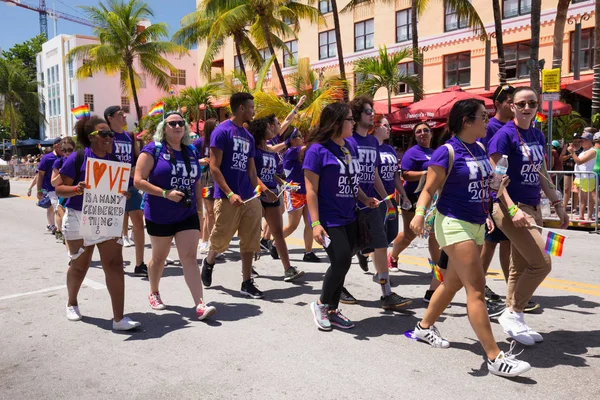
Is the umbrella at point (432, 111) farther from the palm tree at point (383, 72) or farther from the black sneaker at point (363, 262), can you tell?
the black sneaker at point (363, 262)

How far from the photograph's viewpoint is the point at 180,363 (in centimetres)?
406

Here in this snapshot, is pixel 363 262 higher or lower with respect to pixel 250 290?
higher

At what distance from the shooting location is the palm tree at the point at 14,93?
161ft

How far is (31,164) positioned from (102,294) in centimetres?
3520

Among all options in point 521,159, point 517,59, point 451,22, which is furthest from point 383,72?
point 521,159

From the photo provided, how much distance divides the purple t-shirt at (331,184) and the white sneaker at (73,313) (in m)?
2.49

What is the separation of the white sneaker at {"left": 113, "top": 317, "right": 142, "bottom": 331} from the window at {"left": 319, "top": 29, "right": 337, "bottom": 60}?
29.0 m

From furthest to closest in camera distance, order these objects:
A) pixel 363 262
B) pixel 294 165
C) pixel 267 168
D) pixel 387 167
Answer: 1. pixel 294 165
2. pixel 267 168
3. pixel 363 262
4. pixel 387 167


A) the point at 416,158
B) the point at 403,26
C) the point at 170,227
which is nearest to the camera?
the point at 170,227

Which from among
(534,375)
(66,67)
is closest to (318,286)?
(534,375)

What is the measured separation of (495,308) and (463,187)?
183 cm

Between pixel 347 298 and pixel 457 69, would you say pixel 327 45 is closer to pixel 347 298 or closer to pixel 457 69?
pixel 457 69

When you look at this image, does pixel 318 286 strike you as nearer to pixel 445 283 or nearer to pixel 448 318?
pixel 448 318

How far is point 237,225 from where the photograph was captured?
5.95 meters
